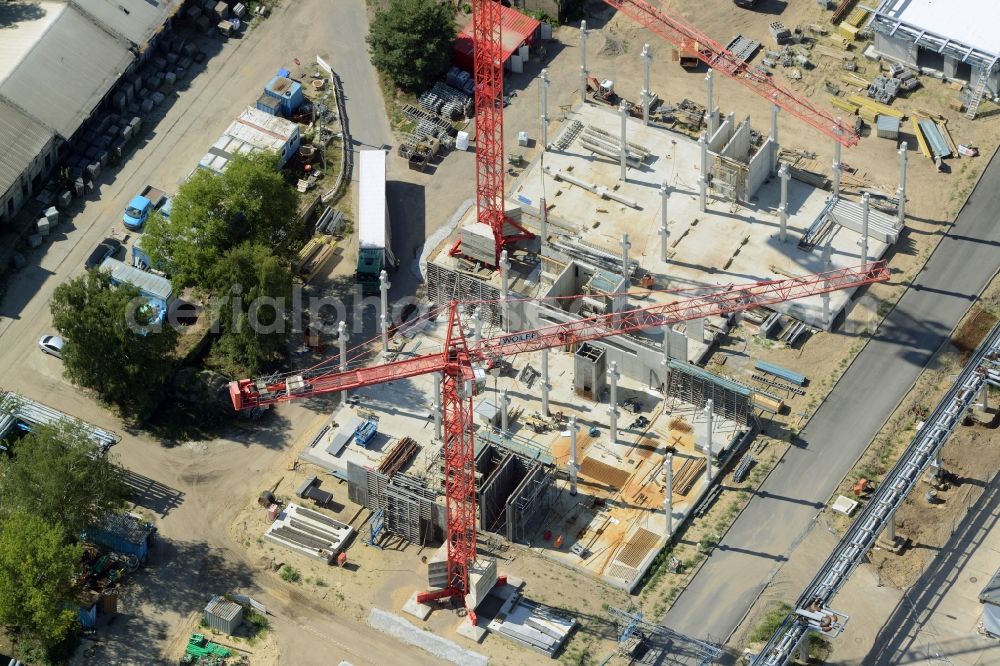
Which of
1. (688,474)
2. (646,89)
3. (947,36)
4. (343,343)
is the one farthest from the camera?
(947,36)

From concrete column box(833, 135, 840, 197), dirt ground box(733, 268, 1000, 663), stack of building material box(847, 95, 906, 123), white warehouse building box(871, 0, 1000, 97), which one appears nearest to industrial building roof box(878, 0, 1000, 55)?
white warehouse building box(871, 0, 1000, 97)

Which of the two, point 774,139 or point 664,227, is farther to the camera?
point 774,139

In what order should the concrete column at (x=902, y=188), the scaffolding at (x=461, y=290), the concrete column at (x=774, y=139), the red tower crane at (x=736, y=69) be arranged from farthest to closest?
the red tower crane at (x=736, y=69) → the concrete column at (x=774, y=139) → the concrete column at (x=902, y=188) → the scaffolding at (x=461, y=290)

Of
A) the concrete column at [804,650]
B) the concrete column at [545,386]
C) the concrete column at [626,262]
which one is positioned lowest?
the concrete column at [804,650]

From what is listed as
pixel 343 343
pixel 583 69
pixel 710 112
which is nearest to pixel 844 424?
pixel 710 112

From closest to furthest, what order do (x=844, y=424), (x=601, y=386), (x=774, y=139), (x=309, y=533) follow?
(x=309, y=533) → (x=844, y=424) → (x=601, y=386) → (x=774, y=139)

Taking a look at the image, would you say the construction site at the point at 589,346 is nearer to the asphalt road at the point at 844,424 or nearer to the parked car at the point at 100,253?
the asphalt road at the point at 844,424

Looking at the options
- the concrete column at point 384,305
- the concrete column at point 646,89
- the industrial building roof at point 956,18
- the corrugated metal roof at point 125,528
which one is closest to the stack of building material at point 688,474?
the concrete column at point 384,305

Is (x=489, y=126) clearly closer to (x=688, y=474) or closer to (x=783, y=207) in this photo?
(x=783, y=207)
